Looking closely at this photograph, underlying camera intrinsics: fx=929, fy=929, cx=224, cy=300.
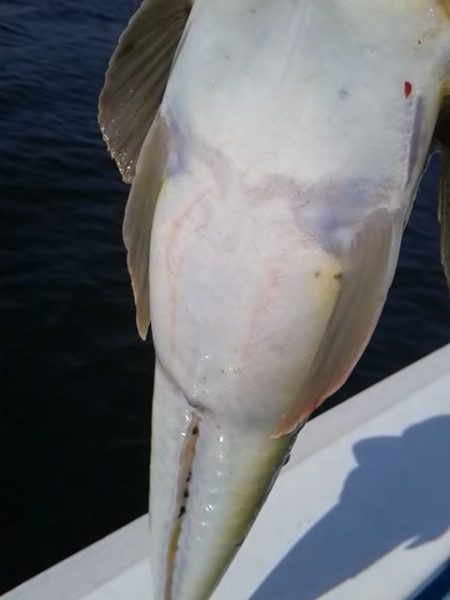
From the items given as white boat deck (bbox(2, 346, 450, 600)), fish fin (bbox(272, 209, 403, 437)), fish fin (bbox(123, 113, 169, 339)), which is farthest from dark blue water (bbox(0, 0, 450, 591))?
fish fin (bbox(272, 209, 403, 437))

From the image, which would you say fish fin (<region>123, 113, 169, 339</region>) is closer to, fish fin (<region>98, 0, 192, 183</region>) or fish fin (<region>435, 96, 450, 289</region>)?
fish fin (<region>98, 0, 192, 183</region>)

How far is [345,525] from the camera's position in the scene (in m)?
2.70

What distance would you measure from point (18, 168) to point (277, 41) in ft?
22.7

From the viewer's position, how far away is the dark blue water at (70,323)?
4996mm

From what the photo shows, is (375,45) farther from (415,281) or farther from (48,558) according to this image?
(415,281)

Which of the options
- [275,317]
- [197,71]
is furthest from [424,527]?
[197,71]

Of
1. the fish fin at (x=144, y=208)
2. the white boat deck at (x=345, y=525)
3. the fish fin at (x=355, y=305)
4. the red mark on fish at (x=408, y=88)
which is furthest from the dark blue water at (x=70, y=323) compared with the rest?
the red mark on fish at (x=408, y=88)

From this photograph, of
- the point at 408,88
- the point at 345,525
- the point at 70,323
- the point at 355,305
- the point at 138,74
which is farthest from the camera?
the point at 70,323

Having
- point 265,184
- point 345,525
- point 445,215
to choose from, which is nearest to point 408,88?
point 265,184

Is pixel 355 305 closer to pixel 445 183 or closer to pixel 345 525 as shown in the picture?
pixel 445 183

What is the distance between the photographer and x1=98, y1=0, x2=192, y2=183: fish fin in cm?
134

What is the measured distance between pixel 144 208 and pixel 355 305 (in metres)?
0.34

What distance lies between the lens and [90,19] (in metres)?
11.4

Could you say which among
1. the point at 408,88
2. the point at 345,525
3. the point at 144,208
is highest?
the point at 408,88
